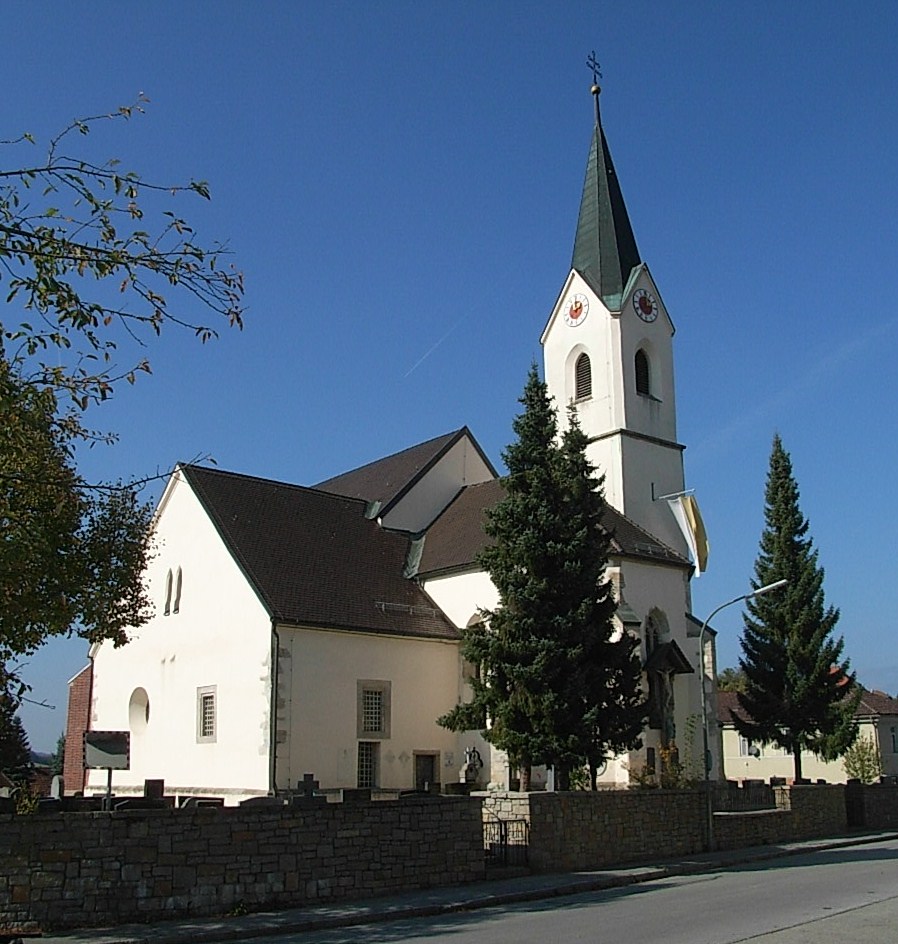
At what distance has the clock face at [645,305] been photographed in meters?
39.8

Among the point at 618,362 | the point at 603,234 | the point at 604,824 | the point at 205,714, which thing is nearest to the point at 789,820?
the point at 604,824

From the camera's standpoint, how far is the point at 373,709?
99.8 feet

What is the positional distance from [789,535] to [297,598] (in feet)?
69.7

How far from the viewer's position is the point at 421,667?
31766mm

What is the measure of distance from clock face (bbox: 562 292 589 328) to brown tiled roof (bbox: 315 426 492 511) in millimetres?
5800

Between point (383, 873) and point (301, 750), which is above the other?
point (301, 750)

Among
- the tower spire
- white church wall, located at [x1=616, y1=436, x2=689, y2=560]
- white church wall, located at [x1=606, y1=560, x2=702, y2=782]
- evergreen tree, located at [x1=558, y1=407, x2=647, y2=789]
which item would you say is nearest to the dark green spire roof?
the tower spire

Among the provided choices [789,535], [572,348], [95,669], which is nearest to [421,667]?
[95,669]

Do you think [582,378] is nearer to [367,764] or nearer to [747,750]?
[367,764]

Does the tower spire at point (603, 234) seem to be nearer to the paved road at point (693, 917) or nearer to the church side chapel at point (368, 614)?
the church side chapel at point (368, 614)

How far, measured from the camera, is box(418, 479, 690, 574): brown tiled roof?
32375 mm

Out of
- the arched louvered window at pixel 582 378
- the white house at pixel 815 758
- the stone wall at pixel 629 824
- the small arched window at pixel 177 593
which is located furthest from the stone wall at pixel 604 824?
the white house at pixel 815 758

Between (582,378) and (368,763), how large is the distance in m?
16.8

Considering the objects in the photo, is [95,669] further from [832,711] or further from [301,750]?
[832,711]
